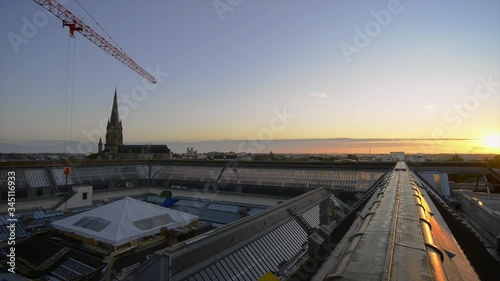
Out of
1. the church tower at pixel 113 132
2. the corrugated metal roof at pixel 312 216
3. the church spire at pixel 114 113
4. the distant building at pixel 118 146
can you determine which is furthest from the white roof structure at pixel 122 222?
the church spire at pixel 114 113

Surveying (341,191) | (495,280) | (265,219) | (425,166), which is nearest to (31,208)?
(265,219)

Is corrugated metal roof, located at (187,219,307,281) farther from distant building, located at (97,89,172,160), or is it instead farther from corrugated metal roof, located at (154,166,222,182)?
distant building, located at (97,89,172,160)

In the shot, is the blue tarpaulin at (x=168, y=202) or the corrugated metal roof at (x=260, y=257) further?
the blue tarpaulin at (x=168, y=202)

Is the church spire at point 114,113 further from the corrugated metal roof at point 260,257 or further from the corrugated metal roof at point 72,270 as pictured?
the corrugated metal roof at point 260,257

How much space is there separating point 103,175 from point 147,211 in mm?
19579

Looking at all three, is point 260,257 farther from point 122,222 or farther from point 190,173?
point 190,173

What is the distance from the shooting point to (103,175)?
34.8 m

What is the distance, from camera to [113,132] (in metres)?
123

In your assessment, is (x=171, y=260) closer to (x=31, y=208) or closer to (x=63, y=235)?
(x=63, y=235)

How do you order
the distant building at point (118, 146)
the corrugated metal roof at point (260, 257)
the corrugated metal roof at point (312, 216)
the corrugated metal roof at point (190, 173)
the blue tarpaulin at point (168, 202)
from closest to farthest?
the corrugated metal roof at point (260, 257), the corrugated metal roof at point (312, 216), the blue tarpaulin at point (168, 202), the corrugated metal roof at point (190, 173), the distant building at point (118, 146)

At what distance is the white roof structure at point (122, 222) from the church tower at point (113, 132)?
114667 mm

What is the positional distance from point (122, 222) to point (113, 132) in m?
120

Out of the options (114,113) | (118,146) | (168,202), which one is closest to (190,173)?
(168,202)

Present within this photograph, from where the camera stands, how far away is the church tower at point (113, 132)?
4818 inches
